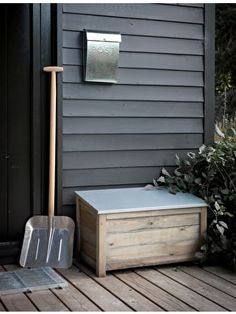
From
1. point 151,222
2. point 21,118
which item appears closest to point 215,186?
point 151,222

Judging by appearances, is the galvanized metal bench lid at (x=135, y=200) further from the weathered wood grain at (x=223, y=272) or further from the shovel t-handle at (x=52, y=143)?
the weathered wood grain at (x=223, y=272)

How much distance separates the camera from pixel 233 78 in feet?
25.7

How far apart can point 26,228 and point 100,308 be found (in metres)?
1.06

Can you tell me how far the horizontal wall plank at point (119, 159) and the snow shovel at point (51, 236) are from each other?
19 cm

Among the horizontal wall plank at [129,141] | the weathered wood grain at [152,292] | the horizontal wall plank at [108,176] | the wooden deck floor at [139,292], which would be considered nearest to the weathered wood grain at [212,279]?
the wooden deck floor at [139,292]

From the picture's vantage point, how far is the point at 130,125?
383 cm

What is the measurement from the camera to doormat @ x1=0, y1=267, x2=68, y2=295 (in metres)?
2.96

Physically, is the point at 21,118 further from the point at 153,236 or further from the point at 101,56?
the point at 153,236

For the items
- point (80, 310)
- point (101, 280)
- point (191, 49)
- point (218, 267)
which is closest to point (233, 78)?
point (191, 49)

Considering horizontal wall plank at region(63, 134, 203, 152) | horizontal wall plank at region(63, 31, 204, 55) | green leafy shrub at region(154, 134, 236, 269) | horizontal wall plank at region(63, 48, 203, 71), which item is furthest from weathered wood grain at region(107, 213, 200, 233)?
horizontal wall plank at region(63, 31, 204, 55)

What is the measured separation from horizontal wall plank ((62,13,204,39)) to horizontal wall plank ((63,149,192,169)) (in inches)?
35.2

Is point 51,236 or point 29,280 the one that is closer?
point 29,280

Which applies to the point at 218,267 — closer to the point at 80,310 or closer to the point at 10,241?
the point at 80,310

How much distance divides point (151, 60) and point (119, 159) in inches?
31.1
